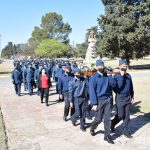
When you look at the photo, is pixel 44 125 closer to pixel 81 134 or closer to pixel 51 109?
pixel 81 134

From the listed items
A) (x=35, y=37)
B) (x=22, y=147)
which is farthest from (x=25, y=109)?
(x=35, y=37)

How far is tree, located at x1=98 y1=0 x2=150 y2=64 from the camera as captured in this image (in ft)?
134

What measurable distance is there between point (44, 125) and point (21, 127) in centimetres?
70

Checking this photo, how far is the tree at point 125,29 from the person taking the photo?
4077cm

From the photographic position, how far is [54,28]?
11244 centimetres

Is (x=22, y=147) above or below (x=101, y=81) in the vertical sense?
below

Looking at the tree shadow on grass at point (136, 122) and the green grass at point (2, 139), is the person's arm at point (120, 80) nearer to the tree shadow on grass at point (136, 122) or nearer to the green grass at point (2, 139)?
the tree shadow on grass at point (136, 122)

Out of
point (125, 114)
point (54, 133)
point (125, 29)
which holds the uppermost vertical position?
point (125, 29)

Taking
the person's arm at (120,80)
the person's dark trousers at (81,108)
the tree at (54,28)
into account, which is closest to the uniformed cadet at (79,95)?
the person's dark trousers at (81,108)

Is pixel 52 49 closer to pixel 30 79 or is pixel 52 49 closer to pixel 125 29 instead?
pixel 125 29

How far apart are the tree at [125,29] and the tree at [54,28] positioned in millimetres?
68088

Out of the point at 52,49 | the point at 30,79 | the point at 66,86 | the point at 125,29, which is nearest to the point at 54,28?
the point at 52,49

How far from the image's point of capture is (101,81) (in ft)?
28.9

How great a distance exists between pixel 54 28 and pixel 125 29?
2867 inches
